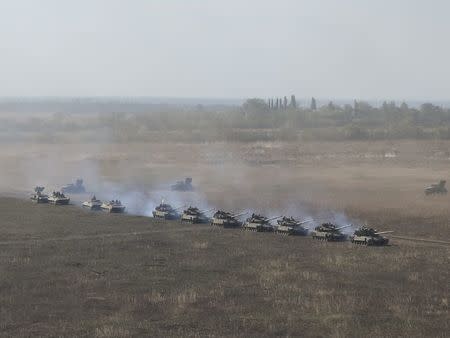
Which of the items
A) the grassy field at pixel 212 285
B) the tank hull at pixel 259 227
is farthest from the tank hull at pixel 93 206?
the tank hull at pixel 259 227

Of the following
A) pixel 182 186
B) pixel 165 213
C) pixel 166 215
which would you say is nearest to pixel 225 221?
pixel 166 215

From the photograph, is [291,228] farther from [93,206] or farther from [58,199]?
[58,199]

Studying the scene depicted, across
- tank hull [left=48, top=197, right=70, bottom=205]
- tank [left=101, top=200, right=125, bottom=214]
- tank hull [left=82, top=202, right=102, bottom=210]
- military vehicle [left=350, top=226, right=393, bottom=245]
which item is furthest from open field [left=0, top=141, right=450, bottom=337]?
tank hull [left=48, top=197, right=70, bottom=205]

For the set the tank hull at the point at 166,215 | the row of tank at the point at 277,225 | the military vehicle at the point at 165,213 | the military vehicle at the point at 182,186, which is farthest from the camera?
the military vehicle at the point at 182,186

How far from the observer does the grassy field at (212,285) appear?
32625 millimetres

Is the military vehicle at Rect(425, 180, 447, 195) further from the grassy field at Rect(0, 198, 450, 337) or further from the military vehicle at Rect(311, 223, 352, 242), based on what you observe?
the grassy field at Rect(0, 198, 450, 337)

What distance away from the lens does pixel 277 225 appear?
5991 centimetres

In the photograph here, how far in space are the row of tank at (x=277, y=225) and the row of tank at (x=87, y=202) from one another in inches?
176

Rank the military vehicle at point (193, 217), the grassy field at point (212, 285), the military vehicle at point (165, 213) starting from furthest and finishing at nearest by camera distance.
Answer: the military vehicle at point (165, 213)
the military vehicle at point (193, 217)
the grassy field at point (212, 285)

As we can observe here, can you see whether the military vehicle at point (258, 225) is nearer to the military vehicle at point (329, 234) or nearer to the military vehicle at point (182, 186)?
the military vehicle at point (329, 234)

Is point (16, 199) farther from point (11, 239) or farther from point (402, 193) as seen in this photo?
point (402, 193)

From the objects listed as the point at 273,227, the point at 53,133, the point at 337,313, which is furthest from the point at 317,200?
the point at 53,133

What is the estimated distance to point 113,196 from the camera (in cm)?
8331

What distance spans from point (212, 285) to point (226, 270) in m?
3.88
